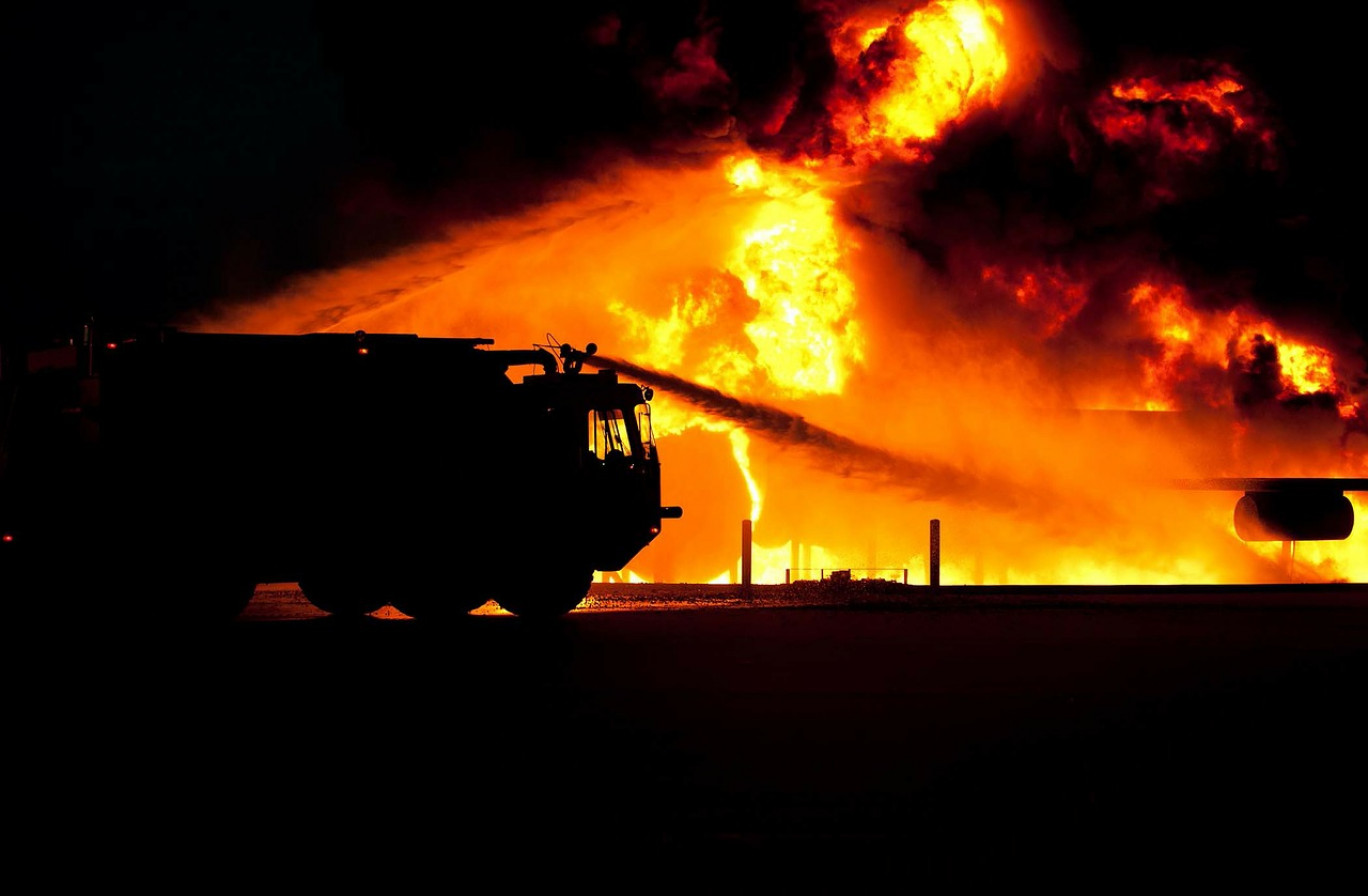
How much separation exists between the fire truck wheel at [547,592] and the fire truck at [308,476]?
0.09 feet

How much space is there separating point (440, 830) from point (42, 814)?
6.88 feet

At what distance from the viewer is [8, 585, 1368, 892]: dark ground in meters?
6.46

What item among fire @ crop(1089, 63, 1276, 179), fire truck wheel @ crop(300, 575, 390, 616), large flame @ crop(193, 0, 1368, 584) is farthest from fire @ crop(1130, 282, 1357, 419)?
fire truck wheel @ crop(300, 575, 390, 616)

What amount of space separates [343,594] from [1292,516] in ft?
62.4

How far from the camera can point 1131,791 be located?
787 centimetres

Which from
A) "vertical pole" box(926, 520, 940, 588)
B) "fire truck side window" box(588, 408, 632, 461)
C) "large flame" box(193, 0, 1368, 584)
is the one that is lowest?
"vertical pole" box(926, 520, 940, 588)

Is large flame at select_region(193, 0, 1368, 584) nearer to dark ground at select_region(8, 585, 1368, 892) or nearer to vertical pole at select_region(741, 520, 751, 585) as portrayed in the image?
vertical pole at select_region(741, 520, 751, 585)

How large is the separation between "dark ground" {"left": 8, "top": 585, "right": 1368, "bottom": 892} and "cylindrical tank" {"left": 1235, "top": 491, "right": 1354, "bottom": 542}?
1362 cm

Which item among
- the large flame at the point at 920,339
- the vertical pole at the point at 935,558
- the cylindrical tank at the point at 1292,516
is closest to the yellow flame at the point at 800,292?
the large flame at the point at 920,339

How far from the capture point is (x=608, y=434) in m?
20.1

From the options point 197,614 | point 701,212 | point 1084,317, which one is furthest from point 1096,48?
point 197,614

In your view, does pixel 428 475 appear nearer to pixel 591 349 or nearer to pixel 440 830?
pixel 591 349

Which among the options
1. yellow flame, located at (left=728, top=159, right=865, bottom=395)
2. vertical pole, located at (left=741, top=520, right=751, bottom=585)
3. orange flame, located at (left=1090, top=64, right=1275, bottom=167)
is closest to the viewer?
vertical pole, located at (left=741, top=520, right=751, bottom=585)

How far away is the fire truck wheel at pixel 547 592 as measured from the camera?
19719 mm
